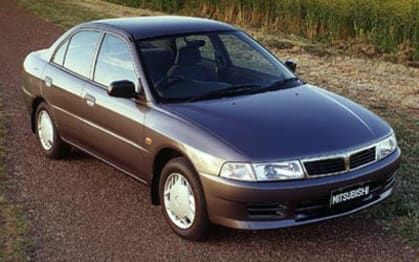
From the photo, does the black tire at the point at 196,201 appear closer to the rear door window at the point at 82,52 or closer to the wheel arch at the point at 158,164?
the wheel arch at the point at 158,164

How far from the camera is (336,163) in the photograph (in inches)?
207

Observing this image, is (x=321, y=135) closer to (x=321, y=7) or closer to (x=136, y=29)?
(x=136, y=29)

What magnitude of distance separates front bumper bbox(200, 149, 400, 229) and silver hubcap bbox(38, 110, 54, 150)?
2.87 metres

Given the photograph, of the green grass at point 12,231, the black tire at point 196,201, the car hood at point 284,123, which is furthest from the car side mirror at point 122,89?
the green grass at point 12,231

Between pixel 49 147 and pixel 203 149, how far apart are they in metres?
2.90

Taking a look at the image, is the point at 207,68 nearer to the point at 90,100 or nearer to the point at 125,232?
the point at 90,100

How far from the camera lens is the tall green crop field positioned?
14672 mm

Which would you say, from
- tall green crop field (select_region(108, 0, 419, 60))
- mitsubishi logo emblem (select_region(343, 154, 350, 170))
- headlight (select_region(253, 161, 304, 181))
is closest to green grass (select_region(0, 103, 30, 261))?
headlight (select_region(253, 161, 304, 181))

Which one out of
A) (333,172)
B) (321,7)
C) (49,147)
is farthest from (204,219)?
(321,7)

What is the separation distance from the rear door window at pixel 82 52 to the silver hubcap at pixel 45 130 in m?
0.68

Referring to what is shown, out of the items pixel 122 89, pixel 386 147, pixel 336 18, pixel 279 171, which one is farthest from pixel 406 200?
pixel 336 18

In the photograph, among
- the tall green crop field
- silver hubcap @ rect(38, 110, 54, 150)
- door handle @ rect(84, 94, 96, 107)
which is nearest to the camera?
door handle @ rect(84, 94, 96, 107)

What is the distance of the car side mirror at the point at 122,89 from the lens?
6.04 meters

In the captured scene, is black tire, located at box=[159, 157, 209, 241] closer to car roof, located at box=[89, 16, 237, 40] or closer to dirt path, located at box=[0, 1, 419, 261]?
dirt path, located at box=[0, 1, 419, 261]
